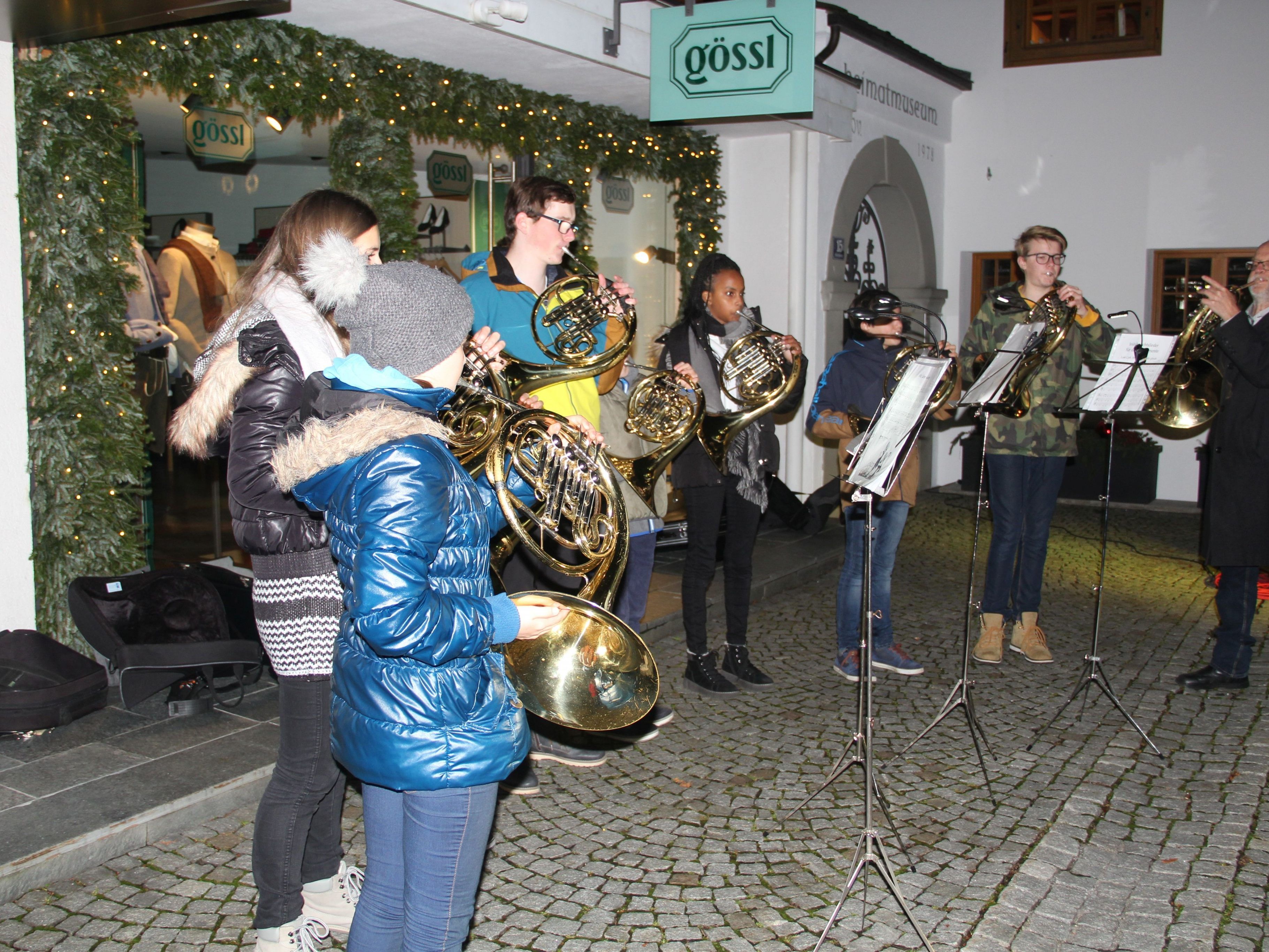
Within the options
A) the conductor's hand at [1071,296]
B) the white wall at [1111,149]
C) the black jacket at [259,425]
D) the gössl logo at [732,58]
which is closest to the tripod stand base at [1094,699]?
the conductor's hand at [1071,296]

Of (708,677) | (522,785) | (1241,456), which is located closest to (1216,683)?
(1241,456)

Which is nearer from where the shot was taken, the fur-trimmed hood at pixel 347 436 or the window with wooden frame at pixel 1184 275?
the fur-trimmed hood at pixel 347 436

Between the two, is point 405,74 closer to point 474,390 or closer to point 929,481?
point 474,390

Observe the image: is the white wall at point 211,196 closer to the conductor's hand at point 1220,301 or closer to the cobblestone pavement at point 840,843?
the cobblestone pavement at point 840,843

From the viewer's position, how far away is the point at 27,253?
484cm

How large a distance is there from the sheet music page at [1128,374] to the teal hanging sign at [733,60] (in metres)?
2.50

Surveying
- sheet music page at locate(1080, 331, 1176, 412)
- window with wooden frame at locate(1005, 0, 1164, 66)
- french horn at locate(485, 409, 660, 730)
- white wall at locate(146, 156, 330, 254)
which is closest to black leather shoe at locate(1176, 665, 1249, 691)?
sheet music page at locate(1080, 331, 1176, 412)

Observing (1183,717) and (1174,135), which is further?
(1174,135)

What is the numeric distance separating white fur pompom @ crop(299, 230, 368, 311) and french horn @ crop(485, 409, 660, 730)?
0.65 m

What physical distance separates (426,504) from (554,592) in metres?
0.45

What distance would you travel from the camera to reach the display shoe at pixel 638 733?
4.65 metres

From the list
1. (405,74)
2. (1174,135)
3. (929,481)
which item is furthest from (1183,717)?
(1174,135)

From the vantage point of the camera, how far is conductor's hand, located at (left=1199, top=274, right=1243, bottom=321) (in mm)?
4996

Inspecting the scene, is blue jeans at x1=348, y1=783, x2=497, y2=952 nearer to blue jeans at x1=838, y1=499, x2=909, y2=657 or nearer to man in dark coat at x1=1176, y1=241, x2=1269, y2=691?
blue jeans at x1=838, y1=499, x2=909, y2=657
